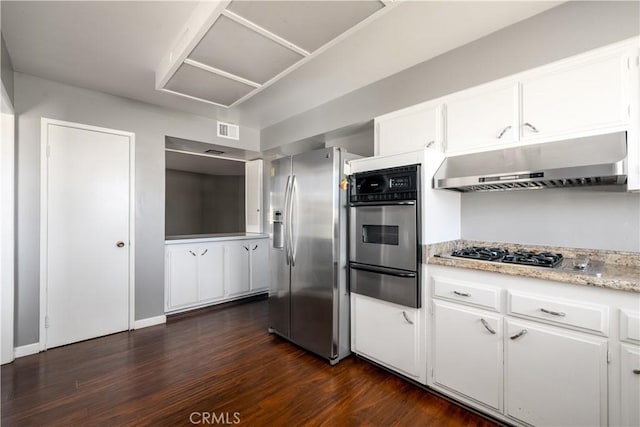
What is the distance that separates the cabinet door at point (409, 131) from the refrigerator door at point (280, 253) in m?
0.94

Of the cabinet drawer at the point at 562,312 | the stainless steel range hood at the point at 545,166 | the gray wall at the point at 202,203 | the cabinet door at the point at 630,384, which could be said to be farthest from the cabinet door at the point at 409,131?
the gray wall at the point at 202,203

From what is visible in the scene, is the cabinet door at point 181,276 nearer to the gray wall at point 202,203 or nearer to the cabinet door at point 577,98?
the gray wall at point 202,203

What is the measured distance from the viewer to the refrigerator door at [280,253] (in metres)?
2.92

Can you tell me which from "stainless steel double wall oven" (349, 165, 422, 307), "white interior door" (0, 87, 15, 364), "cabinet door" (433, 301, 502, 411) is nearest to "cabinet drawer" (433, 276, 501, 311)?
"cabinet door" (433, 301, 502, 411)

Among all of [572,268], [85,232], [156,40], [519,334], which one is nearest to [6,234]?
[85,232]

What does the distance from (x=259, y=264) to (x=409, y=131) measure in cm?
305

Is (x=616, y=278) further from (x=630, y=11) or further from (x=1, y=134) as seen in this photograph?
(x=1, y=134)

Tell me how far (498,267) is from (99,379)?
9.77 feet

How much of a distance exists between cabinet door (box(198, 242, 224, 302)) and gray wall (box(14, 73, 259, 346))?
0.51 meters

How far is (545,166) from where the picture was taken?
5.73 ft

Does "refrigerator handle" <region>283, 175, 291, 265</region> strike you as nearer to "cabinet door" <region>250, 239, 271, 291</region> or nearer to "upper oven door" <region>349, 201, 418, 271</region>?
"upper oven door" <region>349, 201, 418, 271</region>

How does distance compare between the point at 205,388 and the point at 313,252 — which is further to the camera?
the point at 313,252

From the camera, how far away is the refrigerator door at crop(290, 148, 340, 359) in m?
2.52

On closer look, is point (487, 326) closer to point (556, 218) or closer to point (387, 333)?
point (387, 333)
